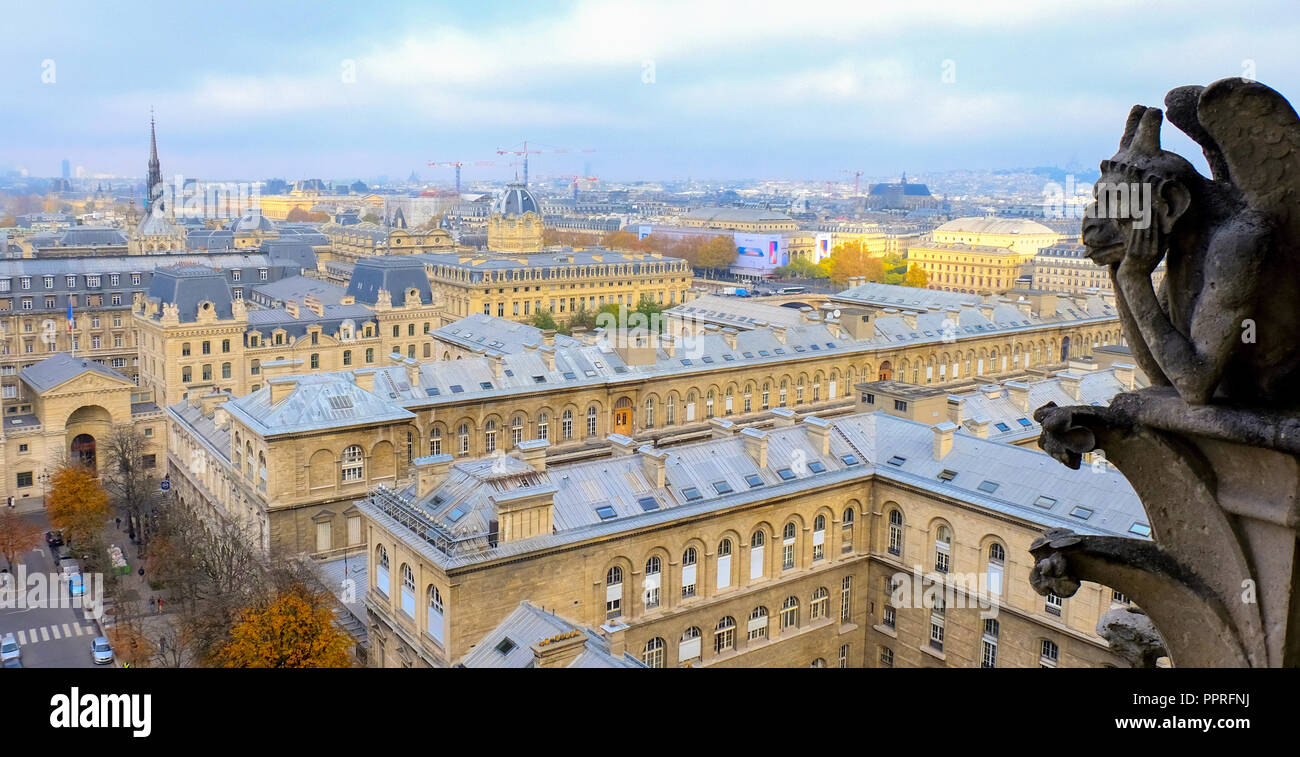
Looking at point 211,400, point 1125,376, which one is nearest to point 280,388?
point 211,400

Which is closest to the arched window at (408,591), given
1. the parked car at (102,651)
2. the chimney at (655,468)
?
the chimney at (655,468)

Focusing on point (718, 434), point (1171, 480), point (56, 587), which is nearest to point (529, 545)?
point (718, 434)

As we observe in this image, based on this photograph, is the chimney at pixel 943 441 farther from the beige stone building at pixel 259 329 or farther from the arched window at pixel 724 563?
the beige stone building at pixel 259 329

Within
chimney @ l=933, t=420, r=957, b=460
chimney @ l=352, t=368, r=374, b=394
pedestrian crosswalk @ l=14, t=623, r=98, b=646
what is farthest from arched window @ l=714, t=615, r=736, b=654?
pedestrian crosswalk @ l=14, t=623, r=98, b=646

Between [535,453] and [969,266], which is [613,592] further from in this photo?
[969,266]

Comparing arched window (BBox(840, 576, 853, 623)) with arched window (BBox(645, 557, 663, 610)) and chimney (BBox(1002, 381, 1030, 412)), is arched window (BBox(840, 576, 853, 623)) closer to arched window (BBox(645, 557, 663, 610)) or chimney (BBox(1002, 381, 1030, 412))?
arched window (BBox(645, 557, 663, 610))
